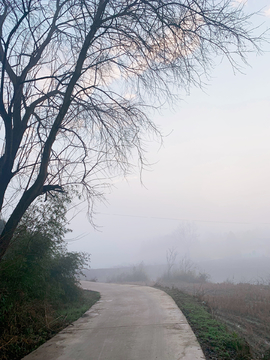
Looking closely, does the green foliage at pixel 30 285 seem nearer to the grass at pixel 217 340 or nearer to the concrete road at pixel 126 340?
the concrete road at pixel 126 340

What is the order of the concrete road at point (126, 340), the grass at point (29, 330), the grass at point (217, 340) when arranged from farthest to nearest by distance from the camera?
the grass at point (29, 330), the concrete road at point (126, 340), the grass at point (217, 340)

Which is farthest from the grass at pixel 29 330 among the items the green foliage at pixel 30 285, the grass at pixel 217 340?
the grass at pixel 217 340

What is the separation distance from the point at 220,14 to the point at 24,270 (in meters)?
7.68

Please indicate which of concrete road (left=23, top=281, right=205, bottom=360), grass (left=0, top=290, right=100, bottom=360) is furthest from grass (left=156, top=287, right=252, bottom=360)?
grass (left=0, top=290, right=100, bottom=360)

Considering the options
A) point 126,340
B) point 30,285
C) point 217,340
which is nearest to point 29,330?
point 30,285

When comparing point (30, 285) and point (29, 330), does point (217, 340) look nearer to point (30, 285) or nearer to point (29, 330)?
point (29, 330)

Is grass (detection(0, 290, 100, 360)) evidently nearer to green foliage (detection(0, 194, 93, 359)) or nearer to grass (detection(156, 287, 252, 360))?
green foliage (detection(0, 194, 93, 359))

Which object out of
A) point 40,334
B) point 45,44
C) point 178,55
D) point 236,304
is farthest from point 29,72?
point 236,304

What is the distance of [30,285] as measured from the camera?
7855mm

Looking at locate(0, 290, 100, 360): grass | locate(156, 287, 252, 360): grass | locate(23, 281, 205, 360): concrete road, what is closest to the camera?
locate(156, 287, 252, 360): grass

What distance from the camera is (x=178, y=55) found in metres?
7.11

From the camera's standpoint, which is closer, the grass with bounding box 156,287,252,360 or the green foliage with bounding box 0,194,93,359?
the grass with bounding box 156,287,252,360

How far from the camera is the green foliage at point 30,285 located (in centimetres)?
617

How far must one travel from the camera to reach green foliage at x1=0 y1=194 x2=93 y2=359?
6168 mm
